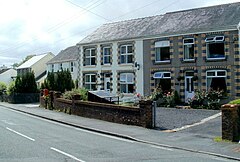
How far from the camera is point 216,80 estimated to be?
26.1m

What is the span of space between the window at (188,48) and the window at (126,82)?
614 cm

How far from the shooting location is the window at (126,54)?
105 ft

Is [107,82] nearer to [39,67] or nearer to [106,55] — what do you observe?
[106,55]

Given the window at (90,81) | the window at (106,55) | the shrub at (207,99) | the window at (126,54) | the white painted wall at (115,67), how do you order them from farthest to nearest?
the window at (90,81)
the window at (106,55)
the window at (126,54)
the white painted wall at (115,67)
the shrub at (207,99)

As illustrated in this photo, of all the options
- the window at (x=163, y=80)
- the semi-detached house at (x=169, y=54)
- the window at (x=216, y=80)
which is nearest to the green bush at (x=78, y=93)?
the semi-detached house at (x=169, y=54)

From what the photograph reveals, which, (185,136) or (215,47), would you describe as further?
(215,47)

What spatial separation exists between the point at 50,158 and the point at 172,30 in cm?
2155

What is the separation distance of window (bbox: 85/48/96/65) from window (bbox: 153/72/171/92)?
8778 mm

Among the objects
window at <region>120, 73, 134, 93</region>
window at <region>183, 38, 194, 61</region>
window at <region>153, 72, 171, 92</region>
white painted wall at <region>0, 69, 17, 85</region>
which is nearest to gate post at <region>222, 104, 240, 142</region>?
window at <region>183, 38, 194, 61</region>

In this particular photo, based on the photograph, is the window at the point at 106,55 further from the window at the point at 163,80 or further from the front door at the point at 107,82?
the window at the point at 163,80

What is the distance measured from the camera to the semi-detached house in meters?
25.6

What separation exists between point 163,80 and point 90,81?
9.85m

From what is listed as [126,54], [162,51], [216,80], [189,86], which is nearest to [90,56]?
[126,54]

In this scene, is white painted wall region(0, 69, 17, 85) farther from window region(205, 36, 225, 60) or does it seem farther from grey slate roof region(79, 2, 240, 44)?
window region(205, 36, 225, 60)
